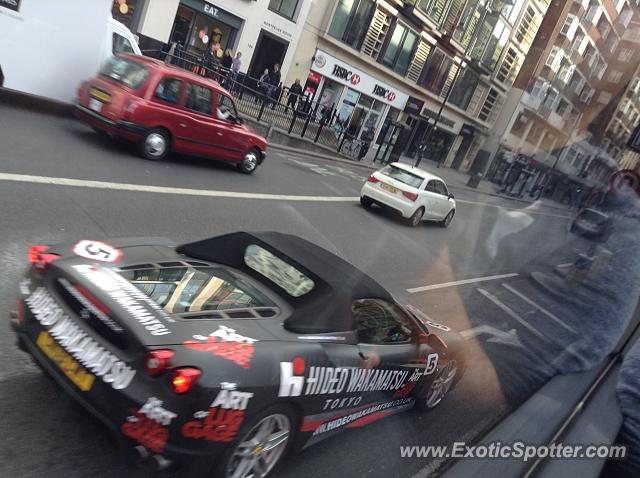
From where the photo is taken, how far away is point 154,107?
9.00 meters

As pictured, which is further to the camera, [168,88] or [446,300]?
[168,88]

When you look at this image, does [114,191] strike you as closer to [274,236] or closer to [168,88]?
[168,88]

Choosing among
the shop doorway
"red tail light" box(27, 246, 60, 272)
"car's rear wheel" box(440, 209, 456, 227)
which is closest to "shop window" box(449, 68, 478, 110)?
"car's rear wheel" box(440, 209, 456, 227)

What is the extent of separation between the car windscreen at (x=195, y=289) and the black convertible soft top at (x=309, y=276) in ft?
0.53

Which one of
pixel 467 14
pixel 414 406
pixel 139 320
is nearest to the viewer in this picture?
pixel 139 320

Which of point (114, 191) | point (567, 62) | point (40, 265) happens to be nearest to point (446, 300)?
point (567, 62)

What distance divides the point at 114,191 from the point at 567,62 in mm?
5880

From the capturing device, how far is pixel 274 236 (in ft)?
12.5

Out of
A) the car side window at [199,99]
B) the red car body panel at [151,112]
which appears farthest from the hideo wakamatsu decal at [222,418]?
the car side window at [199,99]

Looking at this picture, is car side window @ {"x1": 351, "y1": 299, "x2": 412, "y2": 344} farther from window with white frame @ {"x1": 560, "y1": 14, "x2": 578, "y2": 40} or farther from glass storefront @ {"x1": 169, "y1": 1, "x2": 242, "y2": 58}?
glass storefront @ {"x1": 169, "y1": 1, "x2": 242, "y2": 58}

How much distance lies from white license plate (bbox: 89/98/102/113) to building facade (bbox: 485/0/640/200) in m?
6.96

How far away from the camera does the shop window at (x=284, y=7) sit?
2191 centimetres

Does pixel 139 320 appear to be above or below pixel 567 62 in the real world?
below

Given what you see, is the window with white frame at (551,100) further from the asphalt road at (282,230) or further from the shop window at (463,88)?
the shop window at (463,88)
